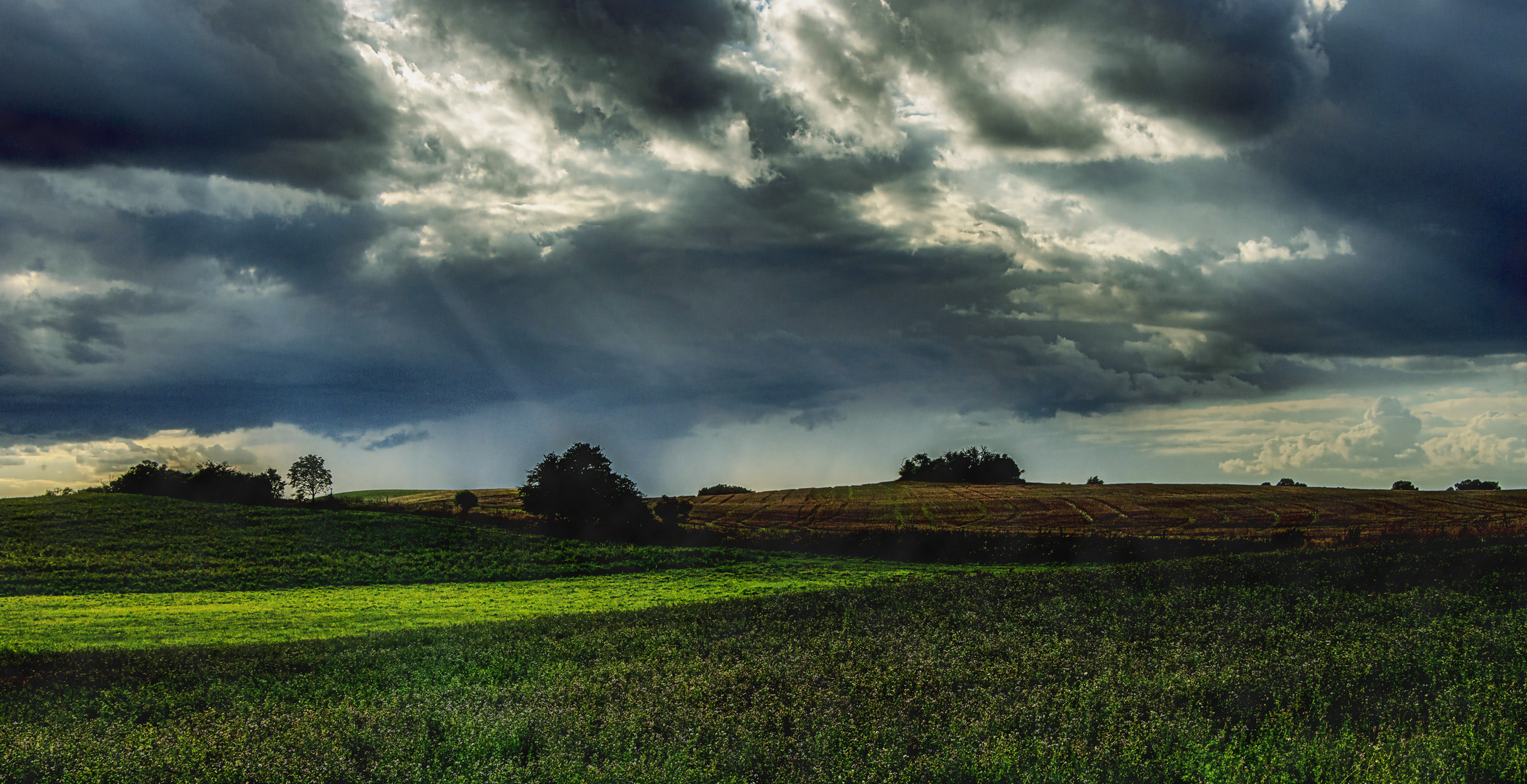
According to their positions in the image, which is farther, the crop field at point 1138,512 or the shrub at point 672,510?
the shrub at point 672,510

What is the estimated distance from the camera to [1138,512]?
2906 inches

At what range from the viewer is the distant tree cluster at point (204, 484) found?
8262 centimetres

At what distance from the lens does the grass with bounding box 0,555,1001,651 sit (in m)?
29.5

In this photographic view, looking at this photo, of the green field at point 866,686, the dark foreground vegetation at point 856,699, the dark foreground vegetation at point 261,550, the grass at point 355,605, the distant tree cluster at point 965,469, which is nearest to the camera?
the dark foreground vegetation at point 856,699

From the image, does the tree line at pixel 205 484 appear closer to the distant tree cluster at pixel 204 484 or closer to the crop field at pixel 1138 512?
the distant tree cluster at pixel 204 484

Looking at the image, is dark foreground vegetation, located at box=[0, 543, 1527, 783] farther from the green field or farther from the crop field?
the crop field

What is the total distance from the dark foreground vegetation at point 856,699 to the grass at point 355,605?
9.09m

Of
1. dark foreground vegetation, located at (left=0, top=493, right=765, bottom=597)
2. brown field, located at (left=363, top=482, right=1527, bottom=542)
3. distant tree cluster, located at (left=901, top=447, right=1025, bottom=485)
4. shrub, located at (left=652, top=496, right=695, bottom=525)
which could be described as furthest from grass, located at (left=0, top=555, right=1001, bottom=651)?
distant tree cluster, located at (left=901, top=447, right=1025, bottom=485)

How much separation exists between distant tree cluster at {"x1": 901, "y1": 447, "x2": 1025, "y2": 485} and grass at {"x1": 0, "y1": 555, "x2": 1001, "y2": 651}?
8922 cm

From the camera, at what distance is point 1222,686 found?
43.4ft

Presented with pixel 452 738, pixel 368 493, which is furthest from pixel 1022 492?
pixel 368 493

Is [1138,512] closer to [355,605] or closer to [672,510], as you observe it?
[672,510]

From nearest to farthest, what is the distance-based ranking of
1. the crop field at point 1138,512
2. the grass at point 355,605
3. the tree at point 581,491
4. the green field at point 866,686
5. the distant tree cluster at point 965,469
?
1. the green field at point 866,686
2. the grass at point 355,605
3. the crop field at point 1138,512
4. the tree at point 581,491
5. the distant tree cluster at point 965,469

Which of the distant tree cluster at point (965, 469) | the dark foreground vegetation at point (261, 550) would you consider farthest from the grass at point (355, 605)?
the distant tree cluster at point (965, 469)
